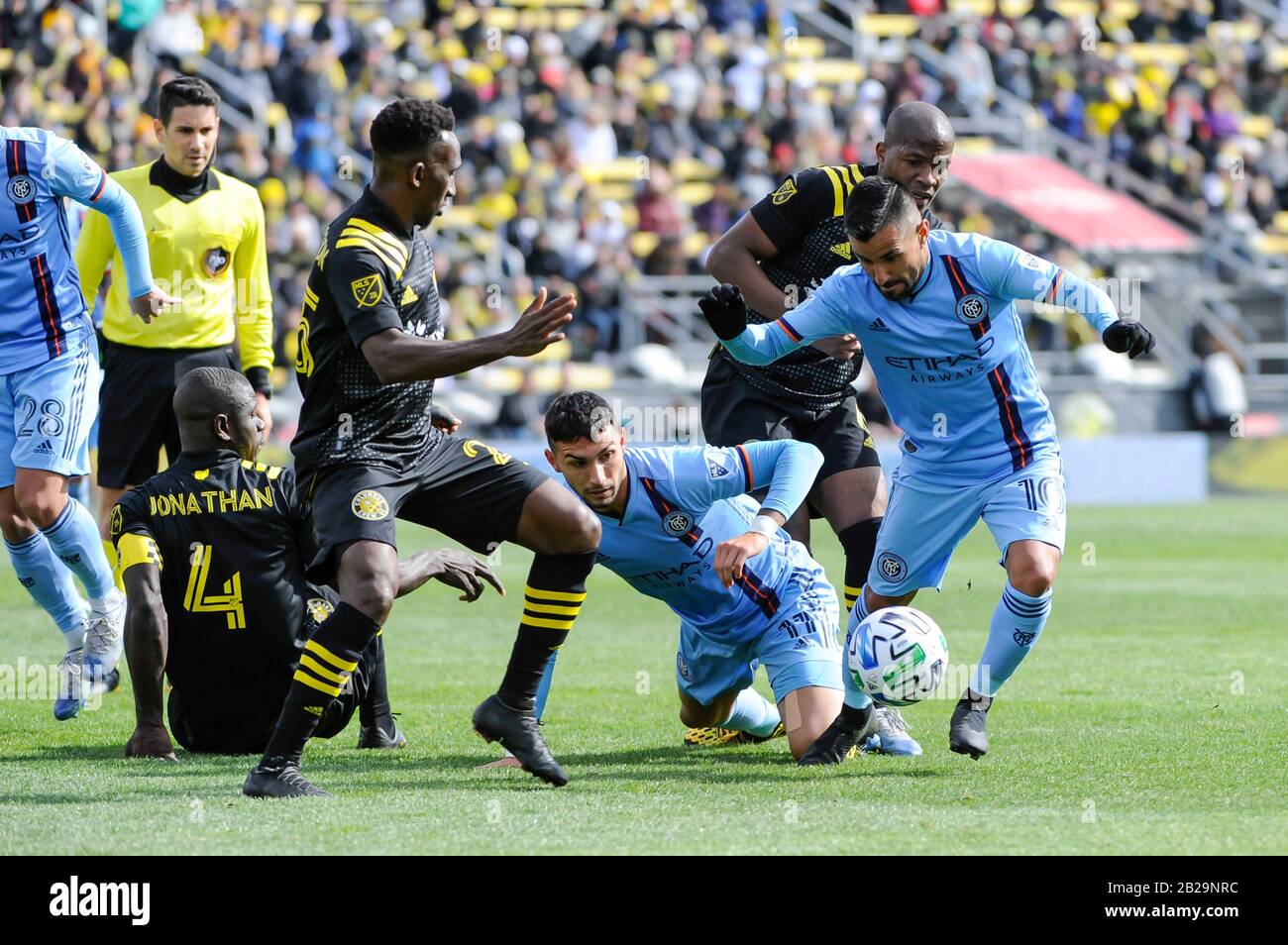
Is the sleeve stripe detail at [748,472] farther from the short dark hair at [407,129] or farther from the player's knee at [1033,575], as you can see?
the short dark hair at [407,129]

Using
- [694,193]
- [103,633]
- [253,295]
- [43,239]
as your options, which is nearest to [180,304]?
[253,295]

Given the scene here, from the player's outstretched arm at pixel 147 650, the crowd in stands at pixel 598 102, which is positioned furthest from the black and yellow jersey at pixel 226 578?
the crowd in stands at pixel 598 102

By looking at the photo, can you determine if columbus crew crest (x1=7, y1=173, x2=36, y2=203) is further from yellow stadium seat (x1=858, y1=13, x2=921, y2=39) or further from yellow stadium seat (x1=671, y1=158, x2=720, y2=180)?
yellow stadium seat (x1=858, y1=13, x2=921, y2=39)

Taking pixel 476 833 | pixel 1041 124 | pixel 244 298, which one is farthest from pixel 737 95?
pixel 476 833

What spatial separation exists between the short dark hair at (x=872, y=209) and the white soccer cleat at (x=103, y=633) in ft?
12.3

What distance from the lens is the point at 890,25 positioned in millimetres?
29047

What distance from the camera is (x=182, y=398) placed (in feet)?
22.0

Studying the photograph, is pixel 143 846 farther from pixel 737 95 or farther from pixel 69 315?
pixel 737 95

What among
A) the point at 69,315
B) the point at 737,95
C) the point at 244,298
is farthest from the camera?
the point at 737,95

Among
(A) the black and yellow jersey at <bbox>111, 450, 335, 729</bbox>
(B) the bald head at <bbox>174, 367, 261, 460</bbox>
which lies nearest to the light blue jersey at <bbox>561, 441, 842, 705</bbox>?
(A) the black and yellow jersey at <bbox>111, 450, 335, 729</bbox>

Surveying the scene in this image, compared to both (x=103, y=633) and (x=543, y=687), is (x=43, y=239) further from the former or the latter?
(x=543, y=687)

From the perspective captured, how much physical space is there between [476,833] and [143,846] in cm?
89

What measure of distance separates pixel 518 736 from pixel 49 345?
309cm

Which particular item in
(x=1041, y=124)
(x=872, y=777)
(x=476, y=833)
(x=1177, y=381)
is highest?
(x=476, y=833)
